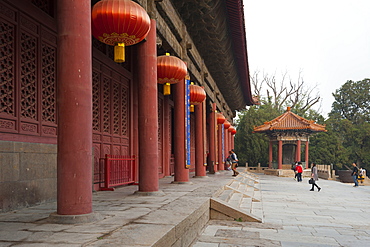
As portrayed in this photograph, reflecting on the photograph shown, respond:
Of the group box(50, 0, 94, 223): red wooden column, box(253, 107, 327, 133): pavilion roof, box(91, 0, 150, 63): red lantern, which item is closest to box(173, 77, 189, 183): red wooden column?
box(91, 0, 150, 63): red lantern

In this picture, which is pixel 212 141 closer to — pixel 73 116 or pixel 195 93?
pixel 195 93

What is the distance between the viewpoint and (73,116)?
3660 millimetres

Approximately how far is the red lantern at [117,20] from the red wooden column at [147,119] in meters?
1.29

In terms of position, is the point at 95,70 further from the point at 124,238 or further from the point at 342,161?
the point at 342,161

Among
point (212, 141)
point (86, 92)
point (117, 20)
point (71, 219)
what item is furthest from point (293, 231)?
point (212, 141)

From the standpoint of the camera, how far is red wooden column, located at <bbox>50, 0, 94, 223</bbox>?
3.63m

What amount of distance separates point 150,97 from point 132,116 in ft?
9.62

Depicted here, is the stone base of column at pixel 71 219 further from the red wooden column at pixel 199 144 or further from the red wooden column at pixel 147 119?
the red wooden column at pixel 199 144

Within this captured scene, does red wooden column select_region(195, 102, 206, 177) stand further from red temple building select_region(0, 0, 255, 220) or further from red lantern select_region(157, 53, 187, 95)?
red lantern select_region(157, 53, 187, 95)

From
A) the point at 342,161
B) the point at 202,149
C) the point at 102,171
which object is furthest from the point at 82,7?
the point at 342,161

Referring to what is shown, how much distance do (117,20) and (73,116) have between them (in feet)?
5.48

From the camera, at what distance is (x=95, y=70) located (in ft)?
24.1

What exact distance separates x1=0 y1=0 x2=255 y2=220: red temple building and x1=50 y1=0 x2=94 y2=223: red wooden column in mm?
10

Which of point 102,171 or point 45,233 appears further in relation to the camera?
point 102,171
